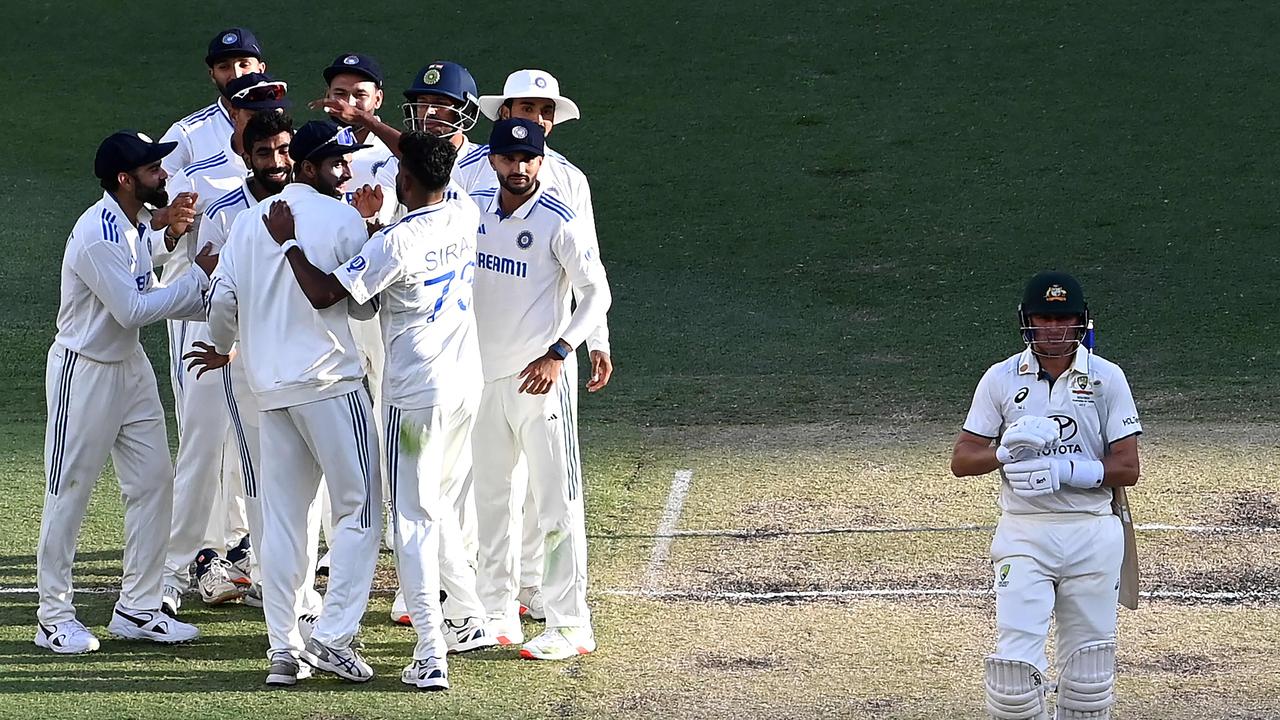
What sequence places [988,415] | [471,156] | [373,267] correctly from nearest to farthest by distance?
[988,415] → [373,267] → [471,156]

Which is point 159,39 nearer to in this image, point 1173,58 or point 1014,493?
point 1173,58

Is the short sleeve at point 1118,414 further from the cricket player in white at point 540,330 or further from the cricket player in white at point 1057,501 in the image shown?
the cricket player in white at point 540,330

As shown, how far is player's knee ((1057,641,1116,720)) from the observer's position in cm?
470

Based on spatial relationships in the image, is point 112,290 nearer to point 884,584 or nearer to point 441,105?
point 441,105

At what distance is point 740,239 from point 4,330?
20.2 ft

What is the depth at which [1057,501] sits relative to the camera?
479cm

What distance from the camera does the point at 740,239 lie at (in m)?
14.1

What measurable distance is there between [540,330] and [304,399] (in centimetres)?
98

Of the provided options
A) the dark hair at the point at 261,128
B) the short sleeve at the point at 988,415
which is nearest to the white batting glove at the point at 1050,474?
the short sleeve at the point at 988,415

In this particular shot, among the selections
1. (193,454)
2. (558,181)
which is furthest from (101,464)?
(558,181)

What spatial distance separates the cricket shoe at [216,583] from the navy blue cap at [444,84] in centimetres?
206

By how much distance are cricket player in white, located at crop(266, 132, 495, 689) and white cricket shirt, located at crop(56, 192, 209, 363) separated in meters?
0.70

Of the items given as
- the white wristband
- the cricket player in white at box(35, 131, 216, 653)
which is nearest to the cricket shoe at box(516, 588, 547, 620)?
the cricket player in white at box(35, 131, 216, 653)

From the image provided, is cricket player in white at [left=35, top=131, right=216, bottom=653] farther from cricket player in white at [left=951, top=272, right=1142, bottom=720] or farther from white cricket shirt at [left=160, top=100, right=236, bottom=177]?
cricket player in white at [left=951, top=272, right=1142, bottom=720]
